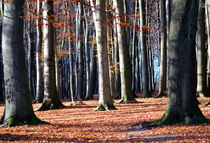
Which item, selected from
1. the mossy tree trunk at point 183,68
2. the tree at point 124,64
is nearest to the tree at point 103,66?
the tree at point 124,64

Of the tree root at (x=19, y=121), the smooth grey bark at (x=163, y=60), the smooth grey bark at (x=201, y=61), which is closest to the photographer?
the tree root at (x=19, y=121)

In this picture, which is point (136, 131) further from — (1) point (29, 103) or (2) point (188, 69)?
(1) point (29, 103)

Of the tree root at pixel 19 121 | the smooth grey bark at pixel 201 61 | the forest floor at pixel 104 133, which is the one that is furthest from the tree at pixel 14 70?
the smooth grey bark at pixel 201 61

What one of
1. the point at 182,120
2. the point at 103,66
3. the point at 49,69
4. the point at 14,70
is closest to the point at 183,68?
the point at 182,120

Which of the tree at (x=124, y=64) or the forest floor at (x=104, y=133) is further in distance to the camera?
the tree at (x=124, y=64)

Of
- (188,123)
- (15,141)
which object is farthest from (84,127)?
(188,123)

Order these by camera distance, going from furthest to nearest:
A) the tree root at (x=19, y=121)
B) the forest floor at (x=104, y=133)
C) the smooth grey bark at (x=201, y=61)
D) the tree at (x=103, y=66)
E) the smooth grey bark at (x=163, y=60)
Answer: the smooth grey bark at (x=163, y=60) → the smooth grey bark at (x=201, y=61) → the tree at (x=103, y=66) → the tree root at (x=19, y=121) → the forest floor at (x=104, y=133)

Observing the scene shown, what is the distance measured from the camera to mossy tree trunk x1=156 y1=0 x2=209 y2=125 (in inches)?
296

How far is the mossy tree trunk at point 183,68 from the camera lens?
296 inches

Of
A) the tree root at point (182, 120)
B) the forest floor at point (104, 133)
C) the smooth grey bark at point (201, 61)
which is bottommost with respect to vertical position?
the forest floor at point (104, 133)

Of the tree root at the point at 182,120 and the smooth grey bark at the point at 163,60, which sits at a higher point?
the smooth grey bark at the point at 163,60

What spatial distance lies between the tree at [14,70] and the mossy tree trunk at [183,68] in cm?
395

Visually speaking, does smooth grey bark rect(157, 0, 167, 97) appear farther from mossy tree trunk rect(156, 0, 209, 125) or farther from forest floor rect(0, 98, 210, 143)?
mossy tree trunk rect(156, 0, 209, 125)

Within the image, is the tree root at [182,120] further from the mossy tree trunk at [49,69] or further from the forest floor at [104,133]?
the mossy tree trunk at [49,69]
